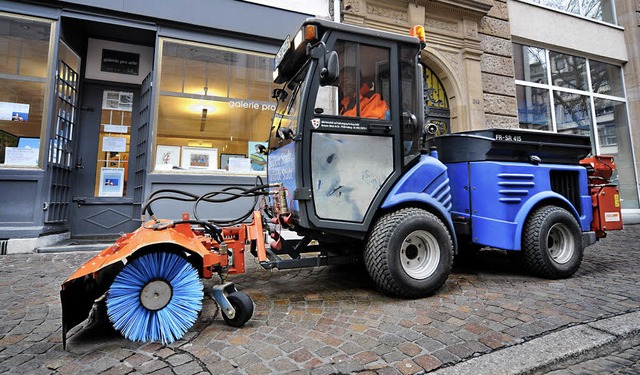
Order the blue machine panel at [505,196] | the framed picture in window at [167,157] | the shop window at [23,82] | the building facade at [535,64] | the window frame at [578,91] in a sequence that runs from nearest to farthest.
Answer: the blue machine panel at [505,196] < the shop window at [23,82] < the framed picture in window at [167,157] < the building facade at [535,64] < the window frame at [578,91]

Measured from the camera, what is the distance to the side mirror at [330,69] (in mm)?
2799

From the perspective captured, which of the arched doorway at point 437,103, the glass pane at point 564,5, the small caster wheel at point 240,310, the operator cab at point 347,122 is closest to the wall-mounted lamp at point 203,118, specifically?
the operator cab at point 347,122

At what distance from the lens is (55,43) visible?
553 cm

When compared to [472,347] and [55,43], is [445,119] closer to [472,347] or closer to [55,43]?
[472,347]

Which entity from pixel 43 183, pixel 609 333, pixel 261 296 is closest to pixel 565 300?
pixel 609 333

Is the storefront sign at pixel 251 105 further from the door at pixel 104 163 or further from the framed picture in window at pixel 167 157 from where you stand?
the door at pixel 104 163

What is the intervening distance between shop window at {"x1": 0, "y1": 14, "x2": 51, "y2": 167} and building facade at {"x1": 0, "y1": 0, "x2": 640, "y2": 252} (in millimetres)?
17

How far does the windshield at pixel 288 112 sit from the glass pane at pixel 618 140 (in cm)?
1213

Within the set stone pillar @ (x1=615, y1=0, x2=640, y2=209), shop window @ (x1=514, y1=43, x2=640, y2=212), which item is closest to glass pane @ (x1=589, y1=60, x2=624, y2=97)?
shop window @ (x1=514, y1=43, x2=640, y2=212)

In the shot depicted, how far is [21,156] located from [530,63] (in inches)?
492

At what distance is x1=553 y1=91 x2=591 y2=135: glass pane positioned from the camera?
33.5 feet

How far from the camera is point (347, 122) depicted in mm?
3092

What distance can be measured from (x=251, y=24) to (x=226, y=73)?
1.10 m

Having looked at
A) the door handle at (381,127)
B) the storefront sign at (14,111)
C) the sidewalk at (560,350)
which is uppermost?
the storefront sign at (14,111)
